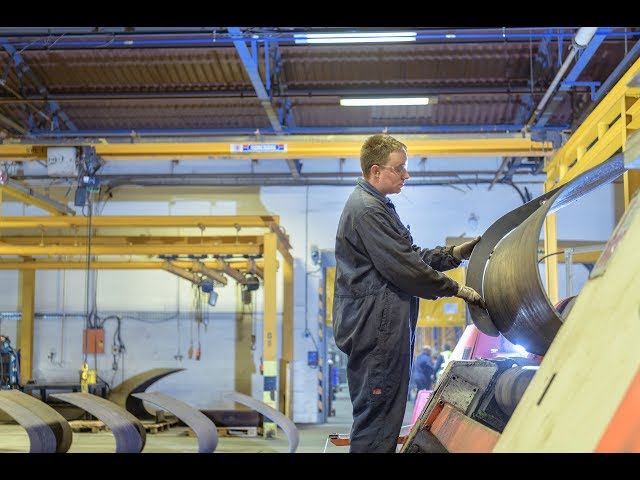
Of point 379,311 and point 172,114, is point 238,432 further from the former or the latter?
point 379,311

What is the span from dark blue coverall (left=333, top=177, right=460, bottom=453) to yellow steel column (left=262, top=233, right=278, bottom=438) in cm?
1021

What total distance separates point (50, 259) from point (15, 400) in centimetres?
966

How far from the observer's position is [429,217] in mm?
17266

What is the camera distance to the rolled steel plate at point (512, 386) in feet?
8.80

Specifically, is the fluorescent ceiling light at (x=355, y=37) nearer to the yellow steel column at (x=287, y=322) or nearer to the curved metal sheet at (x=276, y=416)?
the curved metal sheet at (x=276, y=416)

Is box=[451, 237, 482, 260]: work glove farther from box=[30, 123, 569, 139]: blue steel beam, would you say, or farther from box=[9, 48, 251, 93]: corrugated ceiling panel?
box=[30, 123, 569, 139]: blue steel beam

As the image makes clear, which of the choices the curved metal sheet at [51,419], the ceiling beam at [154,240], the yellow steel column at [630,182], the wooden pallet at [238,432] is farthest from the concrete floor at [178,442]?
the yellow steel column at [630,182]

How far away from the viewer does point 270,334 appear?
44.2 feet

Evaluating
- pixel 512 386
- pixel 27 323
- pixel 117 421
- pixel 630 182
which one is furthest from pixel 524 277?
pixel 27 323
